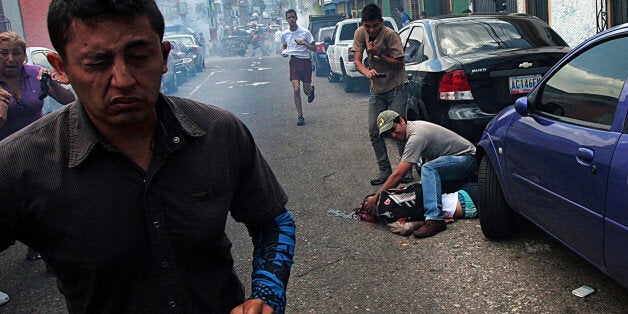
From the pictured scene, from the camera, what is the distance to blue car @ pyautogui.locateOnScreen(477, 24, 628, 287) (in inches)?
121

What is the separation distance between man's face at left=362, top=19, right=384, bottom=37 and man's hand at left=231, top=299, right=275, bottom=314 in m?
6.11

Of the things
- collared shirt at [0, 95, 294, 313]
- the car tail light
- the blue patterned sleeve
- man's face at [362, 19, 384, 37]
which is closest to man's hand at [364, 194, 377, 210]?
the car tail light

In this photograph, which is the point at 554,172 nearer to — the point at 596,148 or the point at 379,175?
the point at 596,148

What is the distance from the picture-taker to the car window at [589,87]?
3.36 m

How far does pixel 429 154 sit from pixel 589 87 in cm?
220

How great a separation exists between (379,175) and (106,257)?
567 cm

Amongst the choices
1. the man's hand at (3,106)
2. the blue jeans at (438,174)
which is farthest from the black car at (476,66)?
the man's hand at (3,106)

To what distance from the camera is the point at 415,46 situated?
775cm

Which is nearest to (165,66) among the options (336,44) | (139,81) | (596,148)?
(139,81)

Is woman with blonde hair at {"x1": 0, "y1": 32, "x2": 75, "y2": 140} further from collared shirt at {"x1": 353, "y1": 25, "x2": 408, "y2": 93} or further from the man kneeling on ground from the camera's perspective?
collared shirt at {"x1": 353, "y1": 25, "x2": 408, "y2": 93}

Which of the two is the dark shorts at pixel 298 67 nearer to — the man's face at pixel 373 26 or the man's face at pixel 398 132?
the man's face at pixel 373 26

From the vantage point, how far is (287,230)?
1.85m

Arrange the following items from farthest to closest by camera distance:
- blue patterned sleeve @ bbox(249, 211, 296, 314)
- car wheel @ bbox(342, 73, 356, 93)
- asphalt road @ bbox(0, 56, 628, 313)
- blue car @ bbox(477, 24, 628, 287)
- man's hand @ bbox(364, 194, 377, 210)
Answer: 1. car wheel @ bbox(342, 73, 356, 93)
2. man's hand @ bbox(364, 194, 377, 210)
3. asphalt road @ bbox(0, 56, 628, 313)
4. blue car @ bbox(477, 24, 628, 287)
5. blue patterned sleeve @ bbox(249, 211, 296, 314)

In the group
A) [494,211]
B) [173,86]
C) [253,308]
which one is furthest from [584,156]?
[173,86]
